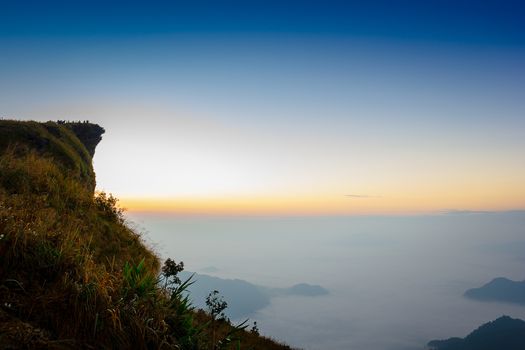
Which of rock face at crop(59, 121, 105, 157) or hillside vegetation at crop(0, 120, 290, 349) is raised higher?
rock face at crop(59, 121, 105, 157)

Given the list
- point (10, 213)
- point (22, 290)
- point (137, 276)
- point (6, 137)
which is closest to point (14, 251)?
point (22, 290)

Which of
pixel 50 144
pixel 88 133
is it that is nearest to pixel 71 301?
pixel 50 144

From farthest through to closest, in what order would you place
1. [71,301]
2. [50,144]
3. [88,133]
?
[88,133], [50,144], [71,301]

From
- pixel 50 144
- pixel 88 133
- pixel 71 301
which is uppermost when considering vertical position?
pixel 88 133

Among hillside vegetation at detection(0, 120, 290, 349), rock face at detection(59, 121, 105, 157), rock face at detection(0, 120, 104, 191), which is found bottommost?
hillside vegetation at detection(0, 120, 290, 349)

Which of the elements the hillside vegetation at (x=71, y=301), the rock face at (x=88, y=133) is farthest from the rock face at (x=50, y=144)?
the hillside vegetation at (x=71, y=301)

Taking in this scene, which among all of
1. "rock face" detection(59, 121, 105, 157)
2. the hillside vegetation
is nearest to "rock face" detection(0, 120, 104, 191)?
"rock face" detection(59, 121, 105, 157)

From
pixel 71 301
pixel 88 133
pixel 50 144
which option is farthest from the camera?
pixel 88 133

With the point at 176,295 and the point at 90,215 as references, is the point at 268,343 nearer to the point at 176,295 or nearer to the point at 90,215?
the point at 90,215

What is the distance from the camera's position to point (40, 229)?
6.74 meters

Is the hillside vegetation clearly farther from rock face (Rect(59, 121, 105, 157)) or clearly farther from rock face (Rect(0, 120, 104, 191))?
rock face (Rect(59, 121, 105, 157))

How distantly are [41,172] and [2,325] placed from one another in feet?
29.3

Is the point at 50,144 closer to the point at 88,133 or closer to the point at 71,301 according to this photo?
the point at 88,133

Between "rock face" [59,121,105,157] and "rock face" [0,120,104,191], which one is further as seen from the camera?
"rock face" [59,121,105,157]
